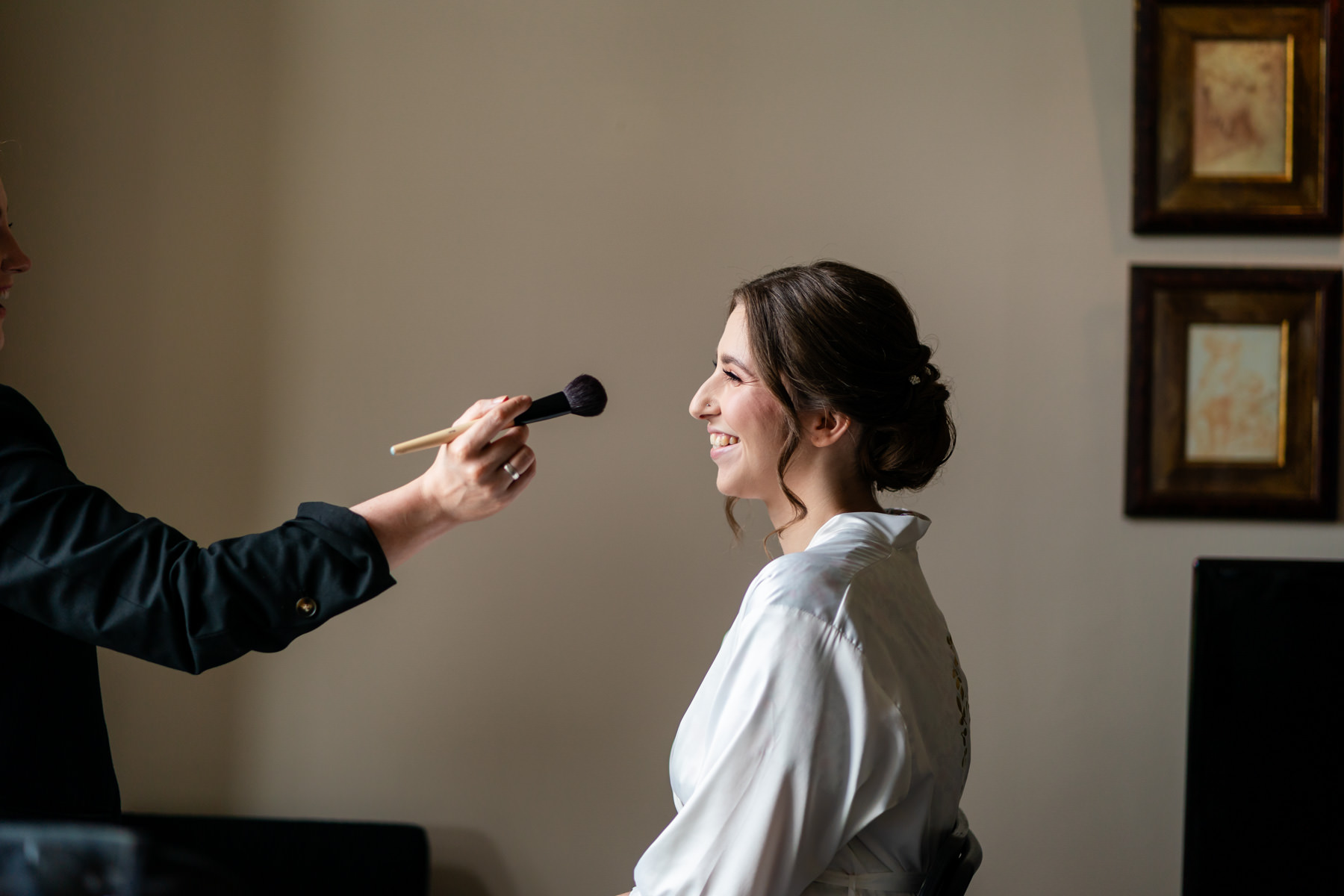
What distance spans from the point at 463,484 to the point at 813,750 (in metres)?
0.48

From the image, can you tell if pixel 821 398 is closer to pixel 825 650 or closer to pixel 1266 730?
pixel 825 650

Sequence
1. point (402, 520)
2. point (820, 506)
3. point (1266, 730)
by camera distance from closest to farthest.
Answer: point (402, 520) < point (820, 506) < point (1266, 730)

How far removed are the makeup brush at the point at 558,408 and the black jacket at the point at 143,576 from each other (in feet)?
0.42

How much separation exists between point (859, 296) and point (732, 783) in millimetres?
632

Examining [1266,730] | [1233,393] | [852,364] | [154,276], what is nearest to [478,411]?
[852,364]

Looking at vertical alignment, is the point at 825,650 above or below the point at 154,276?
below

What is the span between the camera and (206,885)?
0.34 meters

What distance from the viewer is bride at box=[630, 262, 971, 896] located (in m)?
0.93

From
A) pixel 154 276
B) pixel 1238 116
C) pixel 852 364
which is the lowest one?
pixel 852 364

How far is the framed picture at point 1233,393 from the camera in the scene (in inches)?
74.2

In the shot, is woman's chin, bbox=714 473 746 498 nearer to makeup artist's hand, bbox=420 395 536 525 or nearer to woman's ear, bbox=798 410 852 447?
woman's ear, bbox=798 410 852 447

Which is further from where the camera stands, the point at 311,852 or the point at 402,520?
the point at 311,852

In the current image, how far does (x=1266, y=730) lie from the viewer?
1.46 metres

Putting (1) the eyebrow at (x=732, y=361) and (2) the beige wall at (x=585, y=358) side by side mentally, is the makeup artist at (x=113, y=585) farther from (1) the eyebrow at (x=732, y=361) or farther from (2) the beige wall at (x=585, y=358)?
(2) the beige wall at (x=585, y=358)
